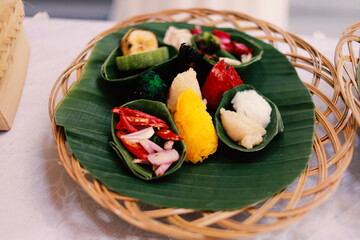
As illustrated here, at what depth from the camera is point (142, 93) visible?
176 centimetres

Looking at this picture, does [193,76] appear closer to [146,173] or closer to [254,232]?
[146,173]

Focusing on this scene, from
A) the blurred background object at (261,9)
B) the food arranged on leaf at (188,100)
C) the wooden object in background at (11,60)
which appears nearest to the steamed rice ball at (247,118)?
the food arranged on leaf at (188,100)

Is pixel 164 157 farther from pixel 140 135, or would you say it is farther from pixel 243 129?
pixel 243 129

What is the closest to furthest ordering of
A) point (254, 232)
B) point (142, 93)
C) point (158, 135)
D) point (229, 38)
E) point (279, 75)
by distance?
1. point (254, 232)
2. point (158, 135)
3. point (142, 93)
4. point (279, 75)
5. point (229, 38)

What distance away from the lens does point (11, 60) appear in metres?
1.89

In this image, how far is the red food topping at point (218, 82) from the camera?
1.80 meters

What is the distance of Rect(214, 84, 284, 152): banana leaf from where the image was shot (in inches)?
63.8

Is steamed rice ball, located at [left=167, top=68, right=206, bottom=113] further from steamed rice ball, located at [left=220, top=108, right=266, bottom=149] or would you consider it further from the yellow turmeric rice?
steamed rice ball, located at [left=220, top=108, right=266, bottom=149]

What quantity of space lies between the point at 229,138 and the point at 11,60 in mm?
1249

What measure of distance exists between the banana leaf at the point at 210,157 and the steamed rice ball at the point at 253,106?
0.11 meters

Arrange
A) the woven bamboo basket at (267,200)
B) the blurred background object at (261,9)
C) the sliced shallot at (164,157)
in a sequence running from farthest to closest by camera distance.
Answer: the blurred background object at (261,9)
the sliced shallot at (164,157)
the woven bamboo basket at (267,200)

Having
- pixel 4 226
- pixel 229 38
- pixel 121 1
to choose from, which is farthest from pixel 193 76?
pixel 121 1

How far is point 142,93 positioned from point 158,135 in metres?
0.27

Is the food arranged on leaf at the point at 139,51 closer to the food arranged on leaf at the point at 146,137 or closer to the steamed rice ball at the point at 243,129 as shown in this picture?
the food arranged on leaf at the point at 146,137
